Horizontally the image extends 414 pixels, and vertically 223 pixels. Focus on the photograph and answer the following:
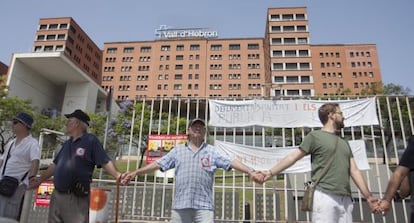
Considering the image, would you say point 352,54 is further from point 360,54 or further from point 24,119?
point 24,119

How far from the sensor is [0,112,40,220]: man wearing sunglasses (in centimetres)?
343

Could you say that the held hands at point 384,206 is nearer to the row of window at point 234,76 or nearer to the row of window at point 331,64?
the row of window at point 234,76

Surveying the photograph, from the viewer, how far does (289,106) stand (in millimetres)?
7238

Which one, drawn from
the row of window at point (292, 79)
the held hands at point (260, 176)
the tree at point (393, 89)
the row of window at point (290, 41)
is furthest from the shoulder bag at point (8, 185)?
the row of window at point (290, 41)

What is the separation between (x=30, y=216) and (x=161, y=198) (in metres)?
2.91

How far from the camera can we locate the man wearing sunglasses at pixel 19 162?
3429mm

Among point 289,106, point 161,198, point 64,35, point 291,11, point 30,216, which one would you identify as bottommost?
point 30,216

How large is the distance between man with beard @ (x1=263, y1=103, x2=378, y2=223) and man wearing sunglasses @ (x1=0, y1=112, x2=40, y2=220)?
2989 millimetres

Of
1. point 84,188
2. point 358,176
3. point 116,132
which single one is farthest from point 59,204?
point 116,132

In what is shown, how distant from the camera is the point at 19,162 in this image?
359cm

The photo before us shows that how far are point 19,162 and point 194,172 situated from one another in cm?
238

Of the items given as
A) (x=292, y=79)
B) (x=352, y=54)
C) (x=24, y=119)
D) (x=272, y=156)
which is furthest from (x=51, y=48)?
(x=352, y=54)

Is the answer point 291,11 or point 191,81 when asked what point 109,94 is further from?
point 291,11

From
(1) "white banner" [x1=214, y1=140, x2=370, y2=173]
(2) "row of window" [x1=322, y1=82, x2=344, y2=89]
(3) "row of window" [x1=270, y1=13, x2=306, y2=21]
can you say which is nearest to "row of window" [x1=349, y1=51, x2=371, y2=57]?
(2) "row of window" [x1=322, y1=82, x2=344, y2=89]
